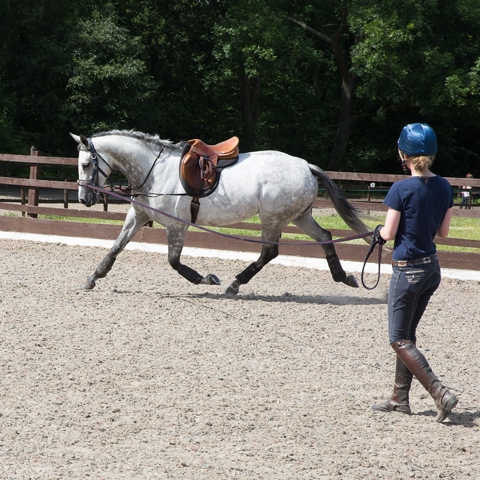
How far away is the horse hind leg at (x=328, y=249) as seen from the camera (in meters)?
8.98

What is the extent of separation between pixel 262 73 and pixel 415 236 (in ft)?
90.4

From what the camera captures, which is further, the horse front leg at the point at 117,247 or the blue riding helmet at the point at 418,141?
the horse front leg at the point at 117,247

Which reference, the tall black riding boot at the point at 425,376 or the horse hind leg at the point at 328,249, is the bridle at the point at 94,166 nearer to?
the horse hind leg at the point at 328,249

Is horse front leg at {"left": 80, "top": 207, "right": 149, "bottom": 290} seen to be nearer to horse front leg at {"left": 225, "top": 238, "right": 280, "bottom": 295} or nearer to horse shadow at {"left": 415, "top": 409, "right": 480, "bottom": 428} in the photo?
horse front leg at {"left": 225, "top": 238, "right": 280, "bottom": 295}

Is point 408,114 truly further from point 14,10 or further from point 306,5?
point 14,10

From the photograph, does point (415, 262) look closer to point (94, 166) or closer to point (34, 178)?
point (94, 166)

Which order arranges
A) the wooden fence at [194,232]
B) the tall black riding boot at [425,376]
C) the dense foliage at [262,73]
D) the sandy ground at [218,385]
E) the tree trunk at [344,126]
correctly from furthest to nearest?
the tree trunk at [344,126]
the dense foliage at [262,73]
the wooden fence at [194,232]
the tall black riding boot at [425,376]
the sandy ground at [218,385]

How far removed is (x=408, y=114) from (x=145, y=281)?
88.8 feet

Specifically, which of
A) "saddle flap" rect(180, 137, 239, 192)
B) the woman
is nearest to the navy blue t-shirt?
the woman

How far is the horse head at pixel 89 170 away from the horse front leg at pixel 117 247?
51cm

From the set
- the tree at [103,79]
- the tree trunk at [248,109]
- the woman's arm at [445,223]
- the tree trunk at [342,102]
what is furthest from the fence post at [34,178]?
the tree trunk at [248,109]

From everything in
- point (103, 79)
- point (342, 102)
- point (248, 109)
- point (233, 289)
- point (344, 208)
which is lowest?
point (233, 289)

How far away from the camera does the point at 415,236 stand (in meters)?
4.65

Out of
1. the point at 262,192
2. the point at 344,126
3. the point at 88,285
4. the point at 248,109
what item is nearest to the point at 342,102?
the point at 344,126
